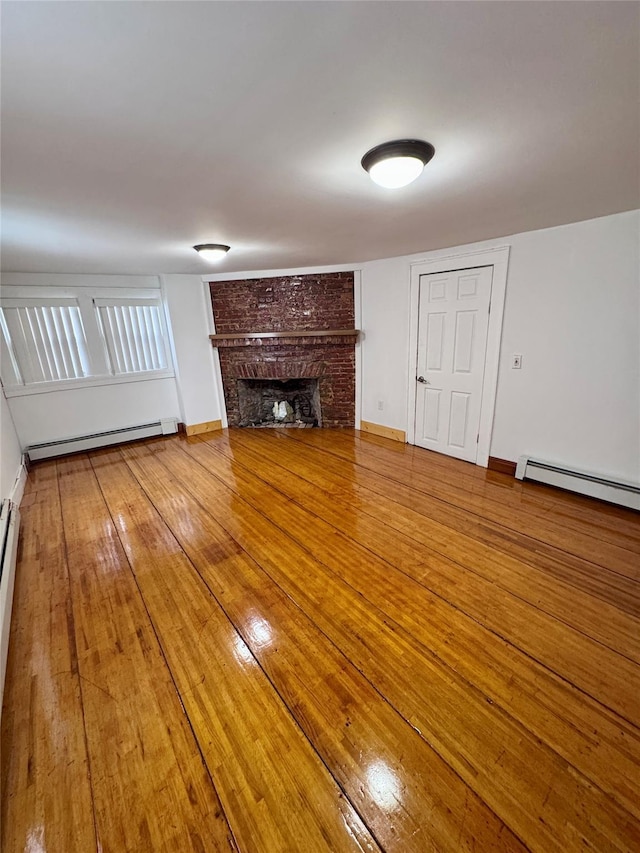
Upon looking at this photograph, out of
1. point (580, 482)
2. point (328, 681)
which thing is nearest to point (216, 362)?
point (328, 681)

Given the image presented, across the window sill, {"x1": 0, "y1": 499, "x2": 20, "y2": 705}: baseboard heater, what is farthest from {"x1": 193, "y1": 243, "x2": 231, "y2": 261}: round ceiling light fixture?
{"x1": 0, "y1": 499, "x2": 20, "y2": 705}: baseboard heater

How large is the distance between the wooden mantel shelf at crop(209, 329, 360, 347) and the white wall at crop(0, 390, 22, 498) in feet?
7.94

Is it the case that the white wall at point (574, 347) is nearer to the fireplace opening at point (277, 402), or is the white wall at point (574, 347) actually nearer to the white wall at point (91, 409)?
the fireplace opening at point (277, 402)

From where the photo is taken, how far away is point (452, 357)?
3508 millimetres

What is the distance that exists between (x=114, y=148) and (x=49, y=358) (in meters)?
3.48

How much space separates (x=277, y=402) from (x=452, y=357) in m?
2.77

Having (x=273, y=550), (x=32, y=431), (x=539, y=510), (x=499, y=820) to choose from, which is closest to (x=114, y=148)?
(x=273, y=550)

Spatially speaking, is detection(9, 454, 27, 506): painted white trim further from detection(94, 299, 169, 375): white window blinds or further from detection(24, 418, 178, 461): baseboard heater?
detection(94, 299, 169, 375): white window blinds

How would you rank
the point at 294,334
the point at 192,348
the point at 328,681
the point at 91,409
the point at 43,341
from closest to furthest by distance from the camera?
the point at 328,681 → the point at 43,341 → the point at 91,409 → the point at 294,334 → the point at 192,348

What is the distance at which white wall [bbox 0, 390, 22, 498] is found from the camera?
108 inches

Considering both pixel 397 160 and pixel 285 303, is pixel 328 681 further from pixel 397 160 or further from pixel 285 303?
pixel 285 303

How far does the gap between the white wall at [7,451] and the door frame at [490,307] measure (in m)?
4.07

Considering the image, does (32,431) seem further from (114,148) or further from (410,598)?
(410,598)

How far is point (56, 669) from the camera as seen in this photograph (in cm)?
151
